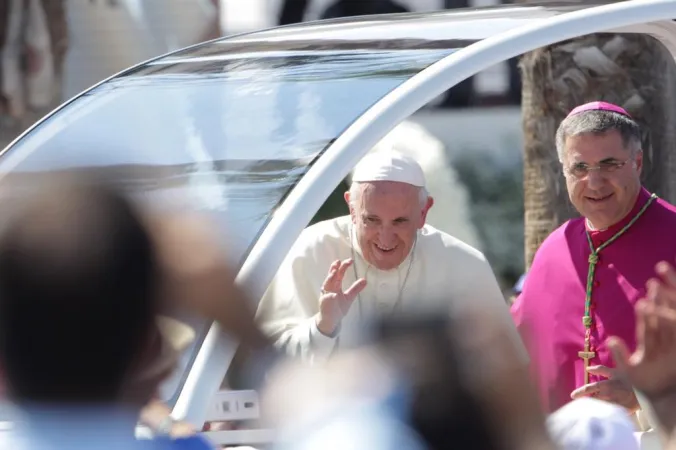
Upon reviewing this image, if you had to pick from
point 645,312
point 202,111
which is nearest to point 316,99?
point 202,111

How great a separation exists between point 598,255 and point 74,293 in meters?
3.00

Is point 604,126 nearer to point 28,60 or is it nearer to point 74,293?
point 74,293

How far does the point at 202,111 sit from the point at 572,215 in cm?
250

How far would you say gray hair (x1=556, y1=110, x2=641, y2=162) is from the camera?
434 cm

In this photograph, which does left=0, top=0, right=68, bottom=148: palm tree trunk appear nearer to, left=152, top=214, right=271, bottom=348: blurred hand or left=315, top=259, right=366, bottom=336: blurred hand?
left=315, top=259, right=366, bottom=336: blurred hand

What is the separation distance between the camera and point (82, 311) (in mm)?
1686

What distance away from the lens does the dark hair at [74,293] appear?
1677mm

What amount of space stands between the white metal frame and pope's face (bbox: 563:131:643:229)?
20.3 inches

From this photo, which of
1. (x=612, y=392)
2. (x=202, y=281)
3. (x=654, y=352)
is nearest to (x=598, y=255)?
(x=612, y=392)

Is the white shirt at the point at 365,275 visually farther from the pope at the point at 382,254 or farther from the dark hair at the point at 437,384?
the dark hair at the point at 437,384

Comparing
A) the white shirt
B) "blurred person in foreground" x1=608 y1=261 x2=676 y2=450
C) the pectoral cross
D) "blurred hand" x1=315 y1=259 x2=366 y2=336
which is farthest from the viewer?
the pectoral cross

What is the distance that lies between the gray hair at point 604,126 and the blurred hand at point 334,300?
1009mm

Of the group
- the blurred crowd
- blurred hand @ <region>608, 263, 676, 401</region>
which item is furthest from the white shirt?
the blurred crowd

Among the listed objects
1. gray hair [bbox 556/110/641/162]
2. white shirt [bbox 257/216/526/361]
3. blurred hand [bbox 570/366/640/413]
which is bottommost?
blurred hand [bbox 570/366/640/413]
